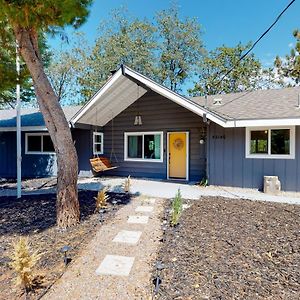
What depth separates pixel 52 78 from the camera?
24.7 m

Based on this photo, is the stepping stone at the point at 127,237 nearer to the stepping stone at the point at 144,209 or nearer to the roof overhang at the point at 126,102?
the stepping stone at the point at 144,209

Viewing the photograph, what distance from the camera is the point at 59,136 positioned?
183 inches

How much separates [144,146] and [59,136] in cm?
634

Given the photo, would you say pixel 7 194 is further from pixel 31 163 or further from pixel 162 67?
pixel 162 67

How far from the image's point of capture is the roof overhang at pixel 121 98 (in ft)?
26.7

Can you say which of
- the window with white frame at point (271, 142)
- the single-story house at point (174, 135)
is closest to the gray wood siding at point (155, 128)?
the single-story house at point (174, 135)

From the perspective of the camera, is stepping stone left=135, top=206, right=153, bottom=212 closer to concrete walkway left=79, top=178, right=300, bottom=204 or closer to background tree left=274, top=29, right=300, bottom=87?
concrete walkway left=79, top=178, right=300, bottom=204

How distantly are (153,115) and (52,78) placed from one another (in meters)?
18.3

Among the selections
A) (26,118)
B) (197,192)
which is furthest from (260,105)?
(26,118)

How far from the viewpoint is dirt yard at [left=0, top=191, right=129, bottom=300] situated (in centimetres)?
310

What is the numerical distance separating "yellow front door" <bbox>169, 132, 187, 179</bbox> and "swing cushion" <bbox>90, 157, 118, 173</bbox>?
8.83ft

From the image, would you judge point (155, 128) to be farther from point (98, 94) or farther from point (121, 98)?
point (98, 94)

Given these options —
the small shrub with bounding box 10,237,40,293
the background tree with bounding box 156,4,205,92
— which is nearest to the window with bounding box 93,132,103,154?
the small shrub with bounding box 10,237,40,293

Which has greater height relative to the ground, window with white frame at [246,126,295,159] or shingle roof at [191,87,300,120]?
shingle roof at [191,87,300,120]
